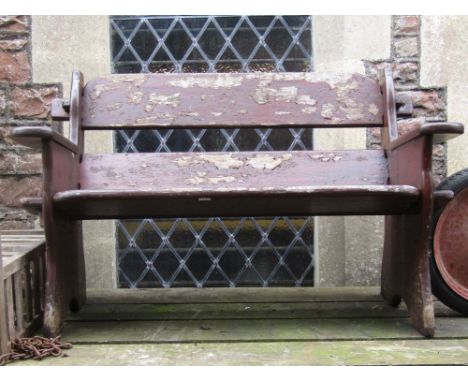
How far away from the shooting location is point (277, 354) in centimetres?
152

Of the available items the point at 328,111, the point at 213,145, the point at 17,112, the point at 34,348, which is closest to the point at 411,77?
the point at 328,111

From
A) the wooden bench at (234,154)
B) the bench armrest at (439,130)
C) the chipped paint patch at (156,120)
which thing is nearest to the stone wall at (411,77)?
the wooden bench at (234,154)

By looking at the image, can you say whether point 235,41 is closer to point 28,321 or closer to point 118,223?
point 118,223

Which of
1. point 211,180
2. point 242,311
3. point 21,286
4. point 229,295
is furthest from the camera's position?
point 229,295

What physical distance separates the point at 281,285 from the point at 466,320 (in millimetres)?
1049

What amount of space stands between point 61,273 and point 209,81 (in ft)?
3.30

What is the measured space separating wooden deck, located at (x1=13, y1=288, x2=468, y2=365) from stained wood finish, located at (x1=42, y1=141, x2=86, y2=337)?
0.09m

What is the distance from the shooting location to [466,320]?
188 cm

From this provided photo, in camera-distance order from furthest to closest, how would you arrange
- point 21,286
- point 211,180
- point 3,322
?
1. point 211,180
2. point 21,286
3. point 3,322

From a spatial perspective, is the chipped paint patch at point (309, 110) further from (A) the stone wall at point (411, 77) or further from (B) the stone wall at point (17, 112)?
(B) the stone wall at point (17, 112)

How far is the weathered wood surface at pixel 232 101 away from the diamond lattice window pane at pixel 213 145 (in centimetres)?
51

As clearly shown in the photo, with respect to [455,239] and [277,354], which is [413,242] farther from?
[277,354]

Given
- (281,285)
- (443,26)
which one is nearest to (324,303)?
(281,285)

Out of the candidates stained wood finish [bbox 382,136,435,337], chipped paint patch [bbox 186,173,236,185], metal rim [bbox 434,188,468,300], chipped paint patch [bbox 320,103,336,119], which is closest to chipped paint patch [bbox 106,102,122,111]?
chipped paint patch [bbox 186,173,236,185]
